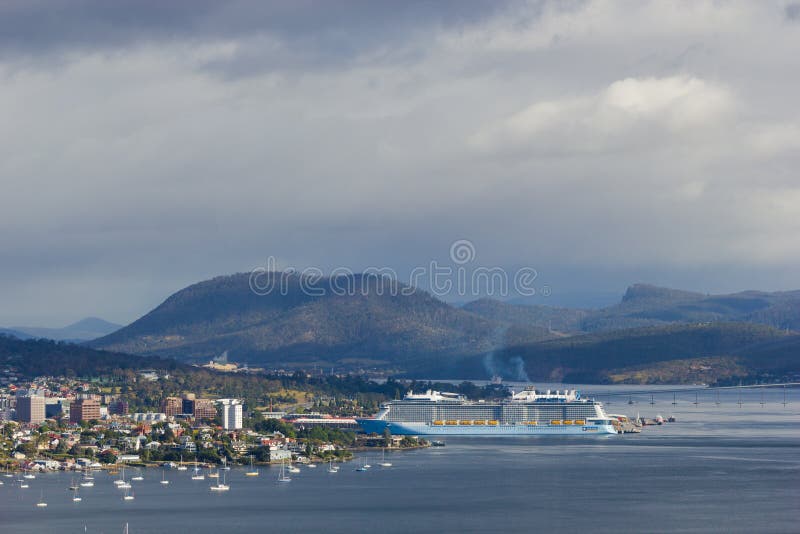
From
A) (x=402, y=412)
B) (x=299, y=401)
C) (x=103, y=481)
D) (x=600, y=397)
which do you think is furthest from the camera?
(x=600, y=397)

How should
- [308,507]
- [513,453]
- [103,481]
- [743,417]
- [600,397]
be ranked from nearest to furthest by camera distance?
[308,507]
[103,481]
[513,453]
[743,417]
[600,397]

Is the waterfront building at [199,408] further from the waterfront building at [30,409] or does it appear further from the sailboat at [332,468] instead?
the sailboat at [332,468]

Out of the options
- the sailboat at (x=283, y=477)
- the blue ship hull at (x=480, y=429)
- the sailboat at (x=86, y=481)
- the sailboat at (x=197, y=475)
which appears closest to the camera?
the sailboat at (x=86, y=481)

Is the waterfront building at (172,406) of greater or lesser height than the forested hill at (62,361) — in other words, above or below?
below

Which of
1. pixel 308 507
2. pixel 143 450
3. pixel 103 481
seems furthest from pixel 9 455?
pixel 308 507

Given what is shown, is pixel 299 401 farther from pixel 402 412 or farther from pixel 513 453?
pixel 513 453

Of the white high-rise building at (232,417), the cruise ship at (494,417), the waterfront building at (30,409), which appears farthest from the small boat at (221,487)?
the waterfront building at (30,409)

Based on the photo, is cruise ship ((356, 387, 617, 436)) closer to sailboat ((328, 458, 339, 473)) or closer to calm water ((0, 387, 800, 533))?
calm water ((0, 387, 800, 533))
